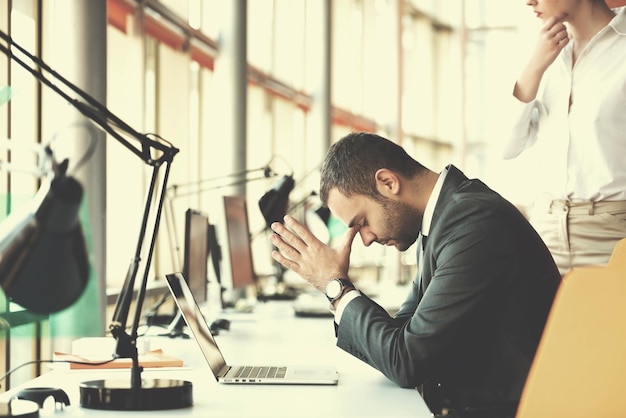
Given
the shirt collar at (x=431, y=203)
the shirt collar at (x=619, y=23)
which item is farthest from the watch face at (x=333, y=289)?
the shirt collar at (x=619, y=23)

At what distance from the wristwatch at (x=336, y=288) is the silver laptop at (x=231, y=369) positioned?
0.59ft

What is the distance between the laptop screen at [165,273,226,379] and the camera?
6.44 ft

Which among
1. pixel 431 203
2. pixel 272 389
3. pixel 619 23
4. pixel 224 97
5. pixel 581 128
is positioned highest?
pixel 224 97

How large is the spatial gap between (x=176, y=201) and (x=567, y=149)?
3.63 metres

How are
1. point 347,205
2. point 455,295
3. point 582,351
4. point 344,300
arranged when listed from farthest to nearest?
point 347,205 → point 344,300 → point 455,295 → point 582,351

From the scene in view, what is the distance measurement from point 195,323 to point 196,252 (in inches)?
37.2

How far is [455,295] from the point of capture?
176 centimetres

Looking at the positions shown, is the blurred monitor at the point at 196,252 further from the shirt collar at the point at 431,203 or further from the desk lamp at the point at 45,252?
the desk lamp at the point at 45,252

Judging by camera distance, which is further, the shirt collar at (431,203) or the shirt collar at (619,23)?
the shirt collar at (619,23)

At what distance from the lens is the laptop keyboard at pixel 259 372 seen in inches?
76.0

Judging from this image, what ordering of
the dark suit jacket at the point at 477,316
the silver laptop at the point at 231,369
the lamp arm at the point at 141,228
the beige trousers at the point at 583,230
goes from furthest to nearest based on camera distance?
the beige trousers at the point at 583,230 → the silver laptop at the point at 231,369 → the dark suit jacket at the point at 477,316 → the lamp arm at the point at 141,228

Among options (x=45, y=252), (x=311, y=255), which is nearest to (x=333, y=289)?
(x=311, y=255)

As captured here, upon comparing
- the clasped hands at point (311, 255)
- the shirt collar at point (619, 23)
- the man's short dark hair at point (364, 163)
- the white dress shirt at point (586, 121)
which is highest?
the shirt collar at point (619, 23)

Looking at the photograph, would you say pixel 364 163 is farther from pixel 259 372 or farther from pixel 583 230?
pixel 583 230
